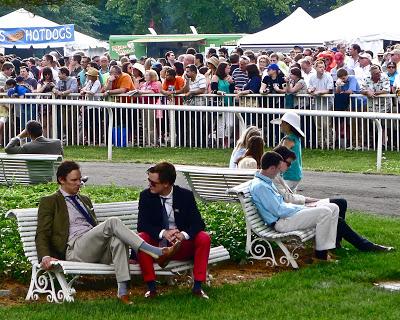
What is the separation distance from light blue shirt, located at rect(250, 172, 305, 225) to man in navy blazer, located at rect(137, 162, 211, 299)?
1.24 m

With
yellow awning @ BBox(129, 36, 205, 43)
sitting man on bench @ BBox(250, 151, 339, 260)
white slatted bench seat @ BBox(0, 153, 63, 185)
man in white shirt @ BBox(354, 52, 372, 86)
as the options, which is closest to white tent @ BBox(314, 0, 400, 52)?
man in white shirt @ BBox(354, 52, 372, 86)

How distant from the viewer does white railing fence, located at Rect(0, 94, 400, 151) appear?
22078 millimetres

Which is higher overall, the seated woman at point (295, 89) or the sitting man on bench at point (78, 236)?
the seated woman at point (295, 89)

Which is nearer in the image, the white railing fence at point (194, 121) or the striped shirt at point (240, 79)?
the white railing fence at point (194, 121)

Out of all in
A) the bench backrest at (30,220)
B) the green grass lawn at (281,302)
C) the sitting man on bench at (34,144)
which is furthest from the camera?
the sitting man on bench at (34,144)

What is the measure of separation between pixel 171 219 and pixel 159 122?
12525 mm

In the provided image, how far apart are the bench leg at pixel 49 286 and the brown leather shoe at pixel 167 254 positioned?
75 centimetres

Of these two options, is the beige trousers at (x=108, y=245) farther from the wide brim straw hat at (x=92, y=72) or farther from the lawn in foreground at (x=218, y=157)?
the wide brim straw hat at (x=92, y=72)

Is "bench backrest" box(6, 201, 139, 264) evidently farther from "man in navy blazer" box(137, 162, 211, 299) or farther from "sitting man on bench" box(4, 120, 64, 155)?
"sitting man on bench" box(4, 120, 64, 155)

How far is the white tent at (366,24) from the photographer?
1460 inches

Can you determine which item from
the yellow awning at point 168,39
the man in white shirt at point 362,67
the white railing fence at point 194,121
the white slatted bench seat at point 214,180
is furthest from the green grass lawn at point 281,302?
the yellow awning at point 168,39

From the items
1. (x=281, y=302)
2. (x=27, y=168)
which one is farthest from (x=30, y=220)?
(x=27, y=168)

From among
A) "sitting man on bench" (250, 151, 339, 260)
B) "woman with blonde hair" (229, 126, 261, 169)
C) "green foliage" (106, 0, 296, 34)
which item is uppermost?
"green foliage" (106, 0, 296, 34)

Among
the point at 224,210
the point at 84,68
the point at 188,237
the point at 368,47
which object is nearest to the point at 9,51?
the point at 368,47
